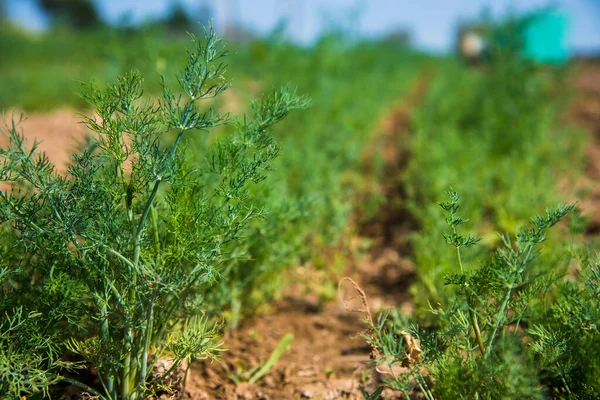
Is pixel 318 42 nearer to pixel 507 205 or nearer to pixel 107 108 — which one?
pixel 507 205

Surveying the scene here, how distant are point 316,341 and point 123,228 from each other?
1.17 m

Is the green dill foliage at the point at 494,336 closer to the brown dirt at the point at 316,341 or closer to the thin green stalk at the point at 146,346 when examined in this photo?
the brown dirt at the point at 316,341

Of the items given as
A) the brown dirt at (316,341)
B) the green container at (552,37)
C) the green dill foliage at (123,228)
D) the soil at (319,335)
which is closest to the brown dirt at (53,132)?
the soil at (319,335)

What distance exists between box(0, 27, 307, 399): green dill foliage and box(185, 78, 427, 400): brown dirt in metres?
0.45

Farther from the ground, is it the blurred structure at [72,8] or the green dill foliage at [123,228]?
the blurred structure at [72,8]

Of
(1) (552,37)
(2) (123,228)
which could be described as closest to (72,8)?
(1) (552,37)

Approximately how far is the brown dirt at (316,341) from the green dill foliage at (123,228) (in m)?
0.45

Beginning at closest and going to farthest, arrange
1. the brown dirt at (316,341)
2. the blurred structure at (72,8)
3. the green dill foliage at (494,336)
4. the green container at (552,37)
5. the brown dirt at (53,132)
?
1. the green dill foliage at (494,336)
2. the brown dirt at (316,341)
3. the brown dirt at (53,132)
4. the green container at (552,37)
5. the blurred structure at (72,8)

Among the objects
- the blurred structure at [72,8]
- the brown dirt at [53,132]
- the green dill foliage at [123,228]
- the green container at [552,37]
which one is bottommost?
the green dill foliage at [123,228]

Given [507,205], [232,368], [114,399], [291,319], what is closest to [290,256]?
[291,319]

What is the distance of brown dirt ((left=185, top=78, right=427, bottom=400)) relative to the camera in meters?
1.92

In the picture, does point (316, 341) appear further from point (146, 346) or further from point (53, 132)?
point (53, 132)

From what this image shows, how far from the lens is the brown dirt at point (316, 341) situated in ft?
6.30

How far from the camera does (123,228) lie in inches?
61.2
